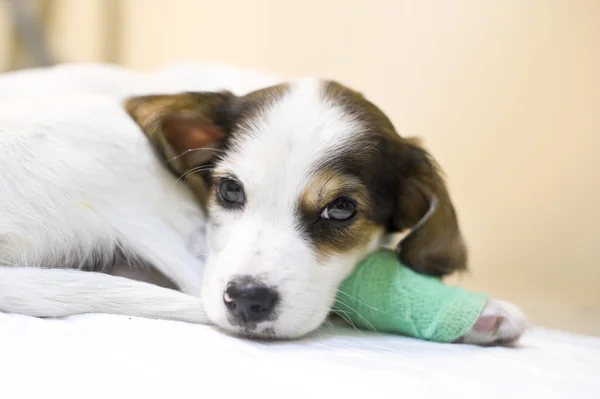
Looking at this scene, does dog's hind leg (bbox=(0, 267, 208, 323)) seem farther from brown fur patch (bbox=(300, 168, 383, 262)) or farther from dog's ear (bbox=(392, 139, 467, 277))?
dog's ear (bbox=(392, 139, 467, 277))

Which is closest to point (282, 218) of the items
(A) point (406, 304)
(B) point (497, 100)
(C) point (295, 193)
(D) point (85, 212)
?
(C) point (295, 193)

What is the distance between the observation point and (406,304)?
51.8 inches

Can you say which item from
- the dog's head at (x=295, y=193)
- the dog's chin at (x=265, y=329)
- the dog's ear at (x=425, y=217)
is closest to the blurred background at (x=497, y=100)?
the dog's ear at (x=425, y=217)

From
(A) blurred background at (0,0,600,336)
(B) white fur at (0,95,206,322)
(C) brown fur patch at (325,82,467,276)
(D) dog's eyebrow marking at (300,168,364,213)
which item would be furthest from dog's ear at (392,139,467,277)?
(A) blurred background at (0,0,600,336)

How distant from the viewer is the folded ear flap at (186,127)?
4.98 ft

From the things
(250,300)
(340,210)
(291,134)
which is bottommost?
(250,300)

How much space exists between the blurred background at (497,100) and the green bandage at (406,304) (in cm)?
107

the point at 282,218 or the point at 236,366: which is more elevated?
the point at 282,218

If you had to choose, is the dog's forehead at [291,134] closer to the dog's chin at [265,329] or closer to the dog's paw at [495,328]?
the dog's chin at [265,329]

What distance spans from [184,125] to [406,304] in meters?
0.71

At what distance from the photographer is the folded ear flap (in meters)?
1.52

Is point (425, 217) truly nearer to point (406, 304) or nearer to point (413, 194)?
point (413, 194)

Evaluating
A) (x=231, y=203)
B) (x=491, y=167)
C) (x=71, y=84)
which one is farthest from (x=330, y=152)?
(x=491, y=167)

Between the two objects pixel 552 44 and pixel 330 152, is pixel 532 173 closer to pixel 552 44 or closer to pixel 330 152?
pixel 552 44
